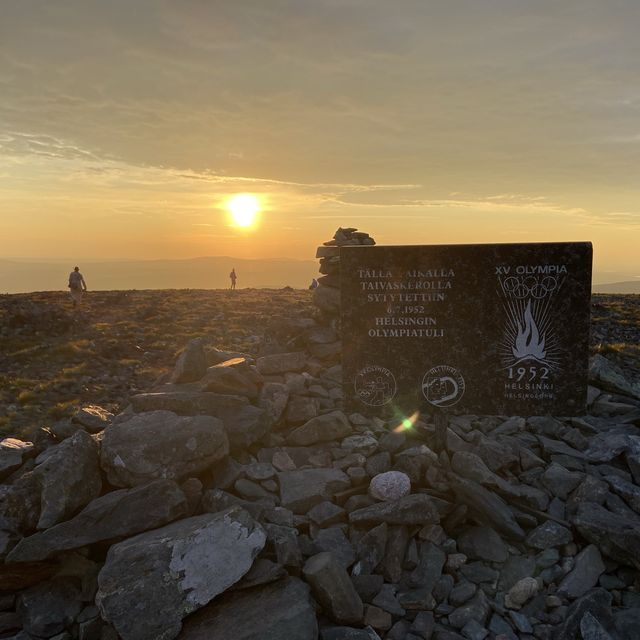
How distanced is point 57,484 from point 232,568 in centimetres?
316

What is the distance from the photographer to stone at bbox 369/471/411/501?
893 cm

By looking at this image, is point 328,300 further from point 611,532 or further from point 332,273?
point 611,532

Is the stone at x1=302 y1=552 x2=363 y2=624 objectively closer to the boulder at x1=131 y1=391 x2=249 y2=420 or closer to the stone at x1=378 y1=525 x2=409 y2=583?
the stone at x1=378 y1=525 x2=409 y2=583

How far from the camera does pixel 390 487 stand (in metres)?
8.97

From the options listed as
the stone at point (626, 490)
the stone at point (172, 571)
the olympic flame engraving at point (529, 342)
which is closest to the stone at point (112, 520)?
the stone at point (172, 571)

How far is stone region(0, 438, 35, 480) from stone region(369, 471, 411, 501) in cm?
611

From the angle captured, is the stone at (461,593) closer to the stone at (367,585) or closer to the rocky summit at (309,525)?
the rocky summit at (309,525)

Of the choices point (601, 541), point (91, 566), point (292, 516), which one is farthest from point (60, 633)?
point (601, 541)

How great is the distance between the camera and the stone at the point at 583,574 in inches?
307

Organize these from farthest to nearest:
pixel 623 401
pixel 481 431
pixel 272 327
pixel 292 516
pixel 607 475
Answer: pixel 272 327 < pixel 623 401 < pixel 481 431 < pixel 607 475 < pixel 292 516

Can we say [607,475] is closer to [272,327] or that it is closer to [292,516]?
[292,516]

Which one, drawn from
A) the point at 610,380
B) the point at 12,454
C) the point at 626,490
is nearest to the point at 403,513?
the point at 626,490

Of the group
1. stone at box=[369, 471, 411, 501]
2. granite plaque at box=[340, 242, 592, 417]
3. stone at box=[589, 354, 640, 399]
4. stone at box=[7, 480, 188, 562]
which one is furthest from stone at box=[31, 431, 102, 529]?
stone at box=[589, 354, 640, 399]

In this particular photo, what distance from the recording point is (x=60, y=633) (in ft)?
23.9
